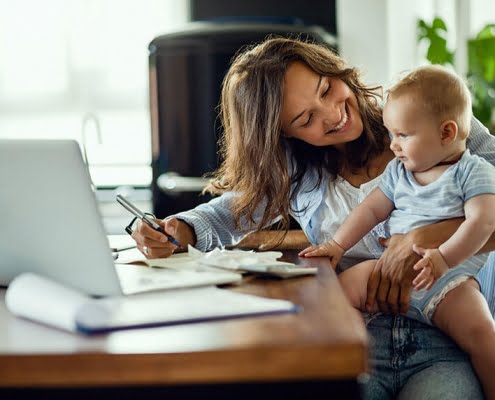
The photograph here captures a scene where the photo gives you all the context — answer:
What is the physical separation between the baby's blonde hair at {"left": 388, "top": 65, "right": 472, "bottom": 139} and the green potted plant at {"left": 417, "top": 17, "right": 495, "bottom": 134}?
2.69 metres

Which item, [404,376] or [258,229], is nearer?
[404,376]

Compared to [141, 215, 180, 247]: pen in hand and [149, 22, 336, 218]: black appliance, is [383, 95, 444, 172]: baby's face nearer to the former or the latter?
[141, 215, 180, 247]: pen in hand

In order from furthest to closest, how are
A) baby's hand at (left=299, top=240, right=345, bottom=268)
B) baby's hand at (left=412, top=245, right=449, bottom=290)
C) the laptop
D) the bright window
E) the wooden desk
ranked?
1. the bright window
2. baby's hand at (left=299, top=240, right=345, bottom=268)
3. baby's hand at (left=412, top=245, right=449, bottom=290)
4. the laptop
5. the wooden desk

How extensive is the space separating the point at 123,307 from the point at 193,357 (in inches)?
10.6

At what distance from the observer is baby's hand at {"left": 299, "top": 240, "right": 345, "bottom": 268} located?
5.74ft

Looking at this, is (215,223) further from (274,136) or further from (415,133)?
(415,133)

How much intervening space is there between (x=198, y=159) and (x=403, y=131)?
7.61 ft

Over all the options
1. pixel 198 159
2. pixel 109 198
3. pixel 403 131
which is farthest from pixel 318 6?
pixel 403 131

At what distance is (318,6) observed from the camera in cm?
446

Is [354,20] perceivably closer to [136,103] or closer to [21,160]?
[136,103]

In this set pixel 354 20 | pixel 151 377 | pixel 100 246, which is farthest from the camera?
pixel 354 20

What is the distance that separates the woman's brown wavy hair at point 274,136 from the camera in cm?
207

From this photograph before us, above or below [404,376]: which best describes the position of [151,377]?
above

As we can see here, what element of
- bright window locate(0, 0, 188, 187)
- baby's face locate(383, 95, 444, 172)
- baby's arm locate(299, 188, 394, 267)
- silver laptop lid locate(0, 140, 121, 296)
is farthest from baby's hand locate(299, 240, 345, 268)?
bright window locate(0, 0, 188, 187)
